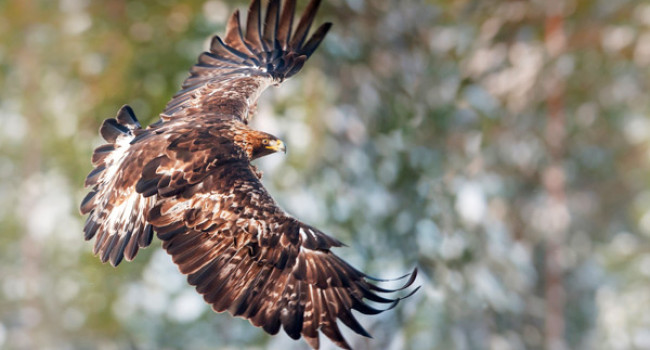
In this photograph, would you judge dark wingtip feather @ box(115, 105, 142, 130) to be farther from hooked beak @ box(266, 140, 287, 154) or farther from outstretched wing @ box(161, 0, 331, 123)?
hooked beak @ box(266, 140, 287, 154)

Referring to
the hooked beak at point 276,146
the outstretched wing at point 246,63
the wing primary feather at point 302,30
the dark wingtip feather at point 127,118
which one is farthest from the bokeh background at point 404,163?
the hooked beak at point 276,146

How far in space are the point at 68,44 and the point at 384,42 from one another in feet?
15.5

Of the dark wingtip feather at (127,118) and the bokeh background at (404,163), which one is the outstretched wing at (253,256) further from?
the bokeh background at (404,163)

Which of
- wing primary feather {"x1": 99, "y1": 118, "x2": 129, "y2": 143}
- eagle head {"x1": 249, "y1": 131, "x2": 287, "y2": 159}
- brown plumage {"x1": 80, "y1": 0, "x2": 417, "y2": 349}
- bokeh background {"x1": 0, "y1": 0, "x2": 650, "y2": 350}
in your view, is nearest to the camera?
brown plumage {"x1": 80, "y1": 0, "x2": 417, "y2": 349}

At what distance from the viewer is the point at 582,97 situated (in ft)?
50.9

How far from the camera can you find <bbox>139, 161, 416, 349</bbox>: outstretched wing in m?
3.89

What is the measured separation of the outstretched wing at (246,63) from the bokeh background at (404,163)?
16.9 ft

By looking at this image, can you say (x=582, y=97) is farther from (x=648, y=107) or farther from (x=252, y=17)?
(x=252, y=17)

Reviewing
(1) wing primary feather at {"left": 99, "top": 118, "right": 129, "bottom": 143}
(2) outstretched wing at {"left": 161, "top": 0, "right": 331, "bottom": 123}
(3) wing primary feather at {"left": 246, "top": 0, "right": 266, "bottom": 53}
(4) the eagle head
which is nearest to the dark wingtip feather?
(1) wing primary feather at {"left": 99, "top": 118, "right": 129, "bottom": 143}

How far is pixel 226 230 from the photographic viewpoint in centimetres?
399

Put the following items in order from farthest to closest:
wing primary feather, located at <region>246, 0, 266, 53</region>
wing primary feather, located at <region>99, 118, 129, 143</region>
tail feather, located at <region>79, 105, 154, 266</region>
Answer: wing primary feather, located at <region>246, 0, 266, 53</region>, wing primary feather, located at <region>99, 118, 129, 143</region>, tail feather, located at <region>79, 105, 154, 266</region>

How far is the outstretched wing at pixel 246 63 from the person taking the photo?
4688 millimetres

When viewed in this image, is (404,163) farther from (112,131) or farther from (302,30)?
(112,131)

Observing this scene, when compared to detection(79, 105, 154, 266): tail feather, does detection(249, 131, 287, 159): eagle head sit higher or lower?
higher
